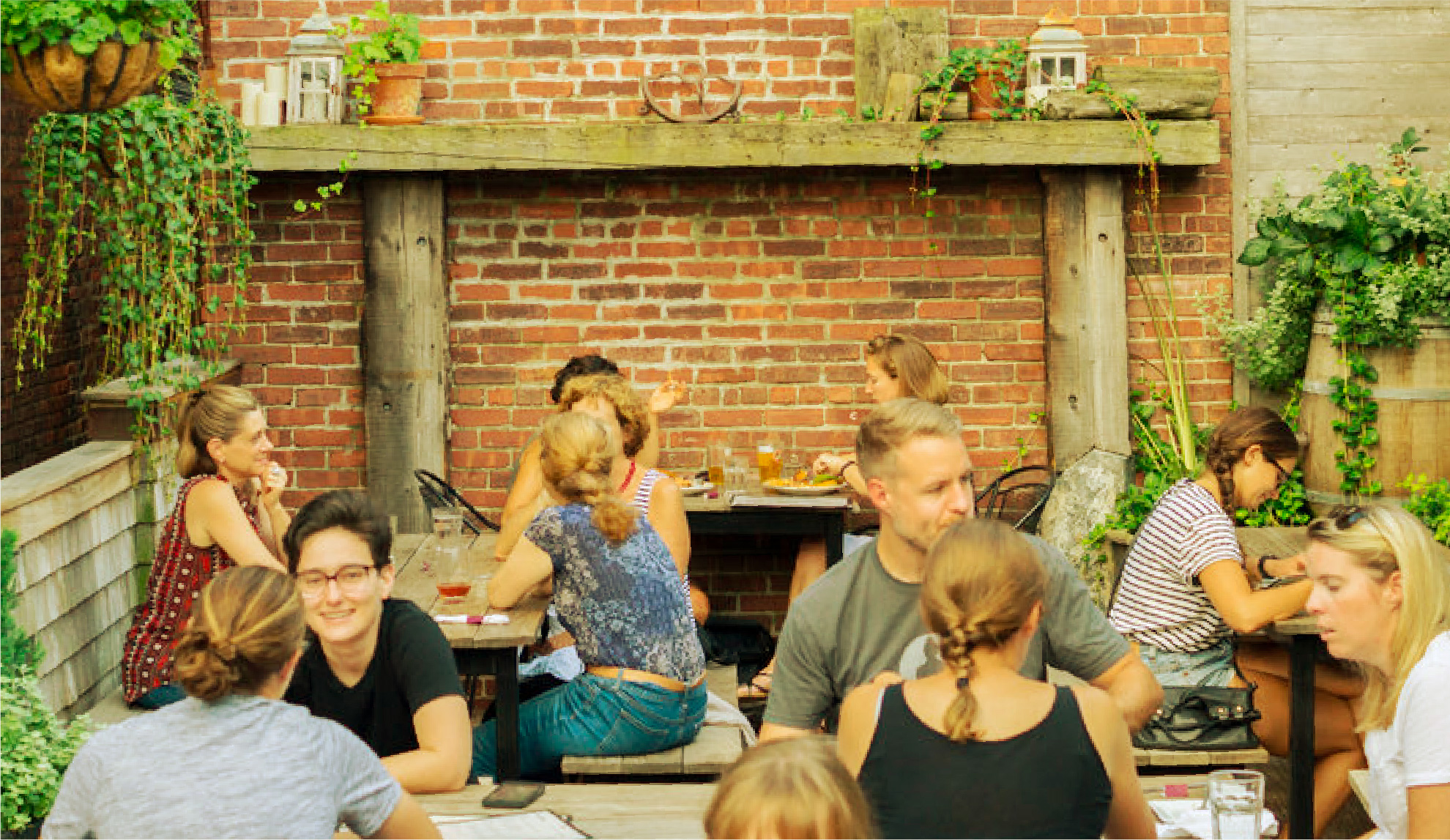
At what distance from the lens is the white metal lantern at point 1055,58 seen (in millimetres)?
6551

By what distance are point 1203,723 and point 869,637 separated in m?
1.58

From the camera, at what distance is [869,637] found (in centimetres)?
320

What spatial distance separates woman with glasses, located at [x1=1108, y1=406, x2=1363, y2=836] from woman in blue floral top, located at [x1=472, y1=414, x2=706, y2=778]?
4.01 ft

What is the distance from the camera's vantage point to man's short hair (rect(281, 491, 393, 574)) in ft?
11.3

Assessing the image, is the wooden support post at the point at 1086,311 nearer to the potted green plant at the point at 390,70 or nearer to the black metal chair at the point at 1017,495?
the black metal chair at the point at 1017,495

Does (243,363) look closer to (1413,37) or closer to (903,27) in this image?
(903,27)

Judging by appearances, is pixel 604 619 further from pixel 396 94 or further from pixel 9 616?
pixel 396 94

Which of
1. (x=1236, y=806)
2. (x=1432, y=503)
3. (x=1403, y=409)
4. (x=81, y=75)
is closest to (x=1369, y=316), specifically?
(x=1403, y=409)

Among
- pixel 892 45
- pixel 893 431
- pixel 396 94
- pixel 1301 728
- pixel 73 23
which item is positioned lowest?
pixel 1301 728

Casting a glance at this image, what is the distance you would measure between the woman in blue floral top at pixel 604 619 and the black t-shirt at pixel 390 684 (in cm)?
74

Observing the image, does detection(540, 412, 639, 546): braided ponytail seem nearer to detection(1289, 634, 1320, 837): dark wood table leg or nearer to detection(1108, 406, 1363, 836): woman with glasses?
detection(1108, 406, 1363, 836): woman with glasses

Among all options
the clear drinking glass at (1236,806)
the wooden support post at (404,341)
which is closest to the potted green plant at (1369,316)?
the wooden support post at (404,341)

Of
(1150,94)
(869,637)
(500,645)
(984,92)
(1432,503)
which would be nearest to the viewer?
(869,637)

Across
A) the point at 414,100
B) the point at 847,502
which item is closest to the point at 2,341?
the point at 414,100
